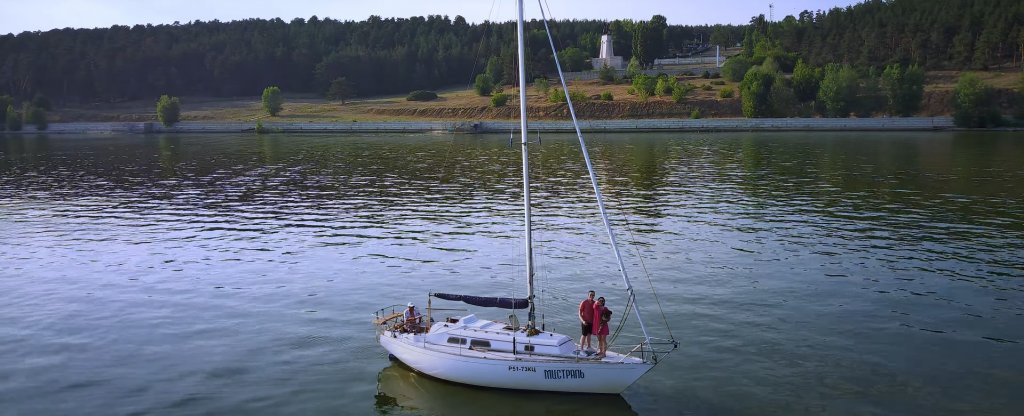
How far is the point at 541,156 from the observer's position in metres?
102

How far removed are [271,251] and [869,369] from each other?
32562mm

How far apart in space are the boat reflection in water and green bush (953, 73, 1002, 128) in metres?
127

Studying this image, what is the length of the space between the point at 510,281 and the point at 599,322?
14857mm

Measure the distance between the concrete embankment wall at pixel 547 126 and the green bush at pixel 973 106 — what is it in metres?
2.37

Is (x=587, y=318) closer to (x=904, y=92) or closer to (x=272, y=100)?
(x=904, y=92)

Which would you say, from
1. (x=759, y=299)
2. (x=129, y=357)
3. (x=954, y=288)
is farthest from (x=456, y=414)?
(x=954, y=288)

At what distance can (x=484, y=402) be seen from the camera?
89.4 ft

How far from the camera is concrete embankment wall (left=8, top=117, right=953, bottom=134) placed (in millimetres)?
137250

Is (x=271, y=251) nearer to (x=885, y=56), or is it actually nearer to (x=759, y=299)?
(x=759, y=299)

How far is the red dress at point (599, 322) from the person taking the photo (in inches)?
1070

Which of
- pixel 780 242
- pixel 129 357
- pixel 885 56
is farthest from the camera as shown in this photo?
pixel 885 56

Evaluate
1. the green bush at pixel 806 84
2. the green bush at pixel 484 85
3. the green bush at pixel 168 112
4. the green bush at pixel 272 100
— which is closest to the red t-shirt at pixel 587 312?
the green bush at pixel 806 84

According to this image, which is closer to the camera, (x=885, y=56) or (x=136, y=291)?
(x=136, y=291)

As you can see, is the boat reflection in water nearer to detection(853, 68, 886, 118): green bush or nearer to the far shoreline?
the far shoreline
